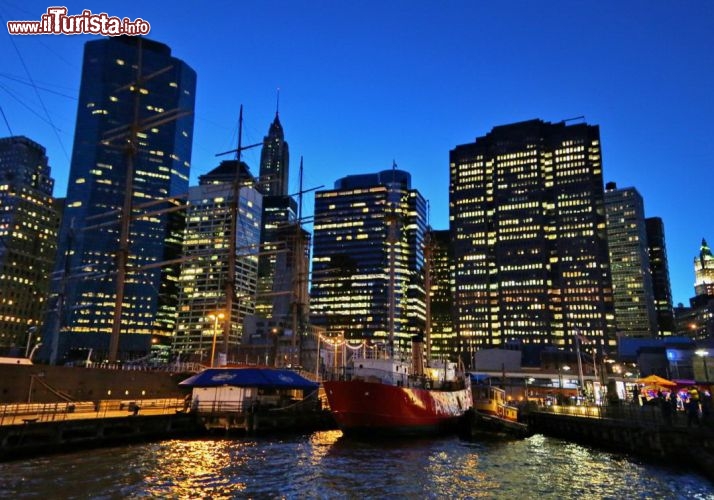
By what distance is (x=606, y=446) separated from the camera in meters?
36.3

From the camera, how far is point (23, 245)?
556 ft

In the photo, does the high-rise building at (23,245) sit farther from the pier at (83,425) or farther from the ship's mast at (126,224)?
the pier at (83,425)

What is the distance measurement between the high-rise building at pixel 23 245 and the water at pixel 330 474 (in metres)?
151

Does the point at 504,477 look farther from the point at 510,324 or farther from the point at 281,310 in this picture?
the point at 510,324

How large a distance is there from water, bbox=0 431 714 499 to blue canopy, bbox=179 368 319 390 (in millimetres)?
4821

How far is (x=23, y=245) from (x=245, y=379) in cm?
16589

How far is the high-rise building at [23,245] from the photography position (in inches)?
6225

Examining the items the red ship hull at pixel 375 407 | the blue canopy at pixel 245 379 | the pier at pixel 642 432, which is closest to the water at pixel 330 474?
the pier at pixel 642 432

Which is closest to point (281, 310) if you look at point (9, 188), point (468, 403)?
point (9, 188)

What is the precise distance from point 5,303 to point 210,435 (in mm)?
154047

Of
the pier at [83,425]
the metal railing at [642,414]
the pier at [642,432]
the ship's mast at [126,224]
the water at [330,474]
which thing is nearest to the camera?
the water at [330,474]

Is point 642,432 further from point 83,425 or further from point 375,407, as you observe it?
point 83,425

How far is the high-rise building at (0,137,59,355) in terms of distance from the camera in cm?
15812

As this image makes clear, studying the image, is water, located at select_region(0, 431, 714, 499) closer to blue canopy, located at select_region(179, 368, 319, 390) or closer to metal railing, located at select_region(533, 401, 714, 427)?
metal railing, located at select_region(533, 401, 714, 427)
